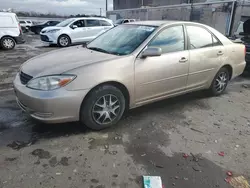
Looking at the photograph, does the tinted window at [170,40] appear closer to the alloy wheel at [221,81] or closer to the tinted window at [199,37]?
the tinted window at [199,37]

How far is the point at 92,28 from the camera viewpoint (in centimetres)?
1251

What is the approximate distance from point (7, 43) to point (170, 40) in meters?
9.62

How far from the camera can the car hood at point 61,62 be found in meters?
2.94

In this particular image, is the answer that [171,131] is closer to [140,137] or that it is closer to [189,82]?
[140,137]

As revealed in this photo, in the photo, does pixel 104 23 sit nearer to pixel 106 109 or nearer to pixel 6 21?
pixel 6 21

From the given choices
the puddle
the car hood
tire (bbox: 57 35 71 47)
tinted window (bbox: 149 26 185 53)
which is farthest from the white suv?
the puddle

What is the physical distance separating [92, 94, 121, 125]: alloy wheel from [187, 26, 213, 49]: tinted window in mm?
1748

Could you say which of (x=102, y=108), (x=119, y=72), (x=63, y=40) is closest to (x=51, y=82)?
(x=102, y=108)

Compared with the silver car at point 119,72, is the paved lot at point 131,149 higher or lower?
lower

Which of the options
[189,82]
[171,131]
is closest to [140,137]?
[171,131]

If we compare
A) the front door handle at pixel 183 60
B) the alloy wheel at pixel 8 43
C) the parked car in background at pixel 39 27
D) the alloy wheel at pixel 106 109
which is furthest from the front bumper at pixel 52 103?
the parked car in background at pixel 39 27

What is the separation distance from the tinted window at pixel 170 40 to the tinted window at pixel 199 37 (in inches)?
8.4

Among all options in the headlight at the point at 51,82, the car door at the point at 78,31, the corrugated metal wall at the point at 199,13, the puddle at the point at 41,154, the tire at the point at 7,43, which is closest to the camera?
the puddle at the point at 41,154

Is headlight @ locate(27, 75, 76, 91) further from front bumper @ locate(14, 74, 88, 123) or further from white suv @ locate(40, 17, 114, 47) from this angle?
white suv @ locate(40, 17, 114, 47)
